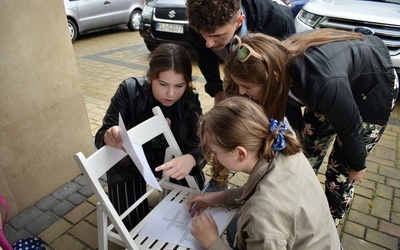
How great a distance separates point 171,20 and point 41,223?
415cm

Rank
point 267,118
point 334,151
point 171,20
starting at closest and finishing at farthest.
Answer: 1. point 267,118
2. point 334,151
3. point 171,20

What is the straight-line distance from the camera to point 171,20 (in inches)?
210

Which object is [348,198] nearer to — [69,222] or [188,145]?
[188,145]

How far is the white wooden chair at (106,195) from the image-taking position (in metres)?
1.27

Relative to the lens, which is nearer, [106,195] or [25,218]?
[106,195]

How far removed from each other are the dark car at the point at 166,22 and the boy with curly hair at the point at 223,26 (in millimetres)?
3244

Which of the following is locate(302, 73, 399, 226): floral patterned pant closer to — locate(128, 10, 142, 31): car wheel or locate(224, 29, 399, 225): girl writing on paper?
locate(224, 29, 399, 225): girl writing on paper

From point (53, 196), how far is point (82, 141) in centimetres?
49

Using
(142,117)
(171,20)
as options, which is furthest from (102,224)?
(171,20)

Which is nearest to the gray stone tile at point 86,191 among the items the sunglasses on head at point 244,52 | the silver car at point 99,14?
the sunglasses on head at point 244,52

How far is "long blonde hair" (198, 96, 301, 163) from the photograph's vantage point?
1.09m

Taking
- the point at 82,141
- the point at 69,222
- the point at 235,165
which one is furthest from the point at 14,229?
the point at 235,165

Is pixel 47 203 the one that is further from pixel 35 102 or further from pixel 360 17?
pixel 360 17

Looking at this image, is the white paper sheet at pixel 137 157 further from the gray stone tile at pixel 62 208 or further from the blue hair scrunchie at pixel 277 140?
the gray stone tile at pixel 62 208
